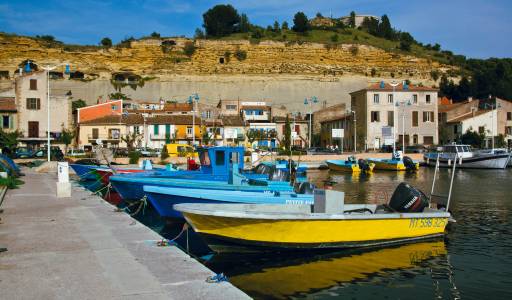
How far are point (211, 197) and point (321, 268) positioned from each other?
508cm

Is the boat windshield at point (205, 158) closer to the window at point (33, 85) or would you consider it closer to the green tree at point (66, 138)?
the green tree at point (66, 138)

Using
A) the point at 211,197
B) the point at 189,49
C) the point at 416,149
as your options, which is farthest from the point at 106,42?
the point at 211,197

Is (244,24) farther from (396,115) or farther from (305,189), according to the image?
(305,189)

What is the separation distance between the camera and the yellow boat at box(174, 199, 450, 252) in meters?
12.1

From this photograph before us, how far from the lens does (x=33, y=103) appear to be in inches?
2547

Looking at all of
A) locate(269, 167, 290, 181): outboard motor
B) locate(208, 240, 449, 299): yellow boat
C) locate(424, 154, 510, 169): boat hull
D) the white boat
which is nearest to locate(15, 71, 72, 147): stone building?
the white boat

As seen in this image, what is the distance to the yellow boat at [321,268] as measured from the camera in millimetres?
10998

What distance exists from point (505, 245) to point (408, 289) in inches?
228

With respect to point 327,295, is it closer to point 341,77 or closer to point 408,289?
point 408,289

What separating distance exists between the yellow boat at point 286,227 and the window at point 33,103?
5815 centimetres

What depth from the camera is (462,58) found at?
140250mm

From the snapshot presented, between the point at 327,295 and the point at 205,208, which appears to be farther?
the point at 205,208

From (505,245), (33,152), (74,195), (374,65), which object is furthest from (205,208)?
(374,65)

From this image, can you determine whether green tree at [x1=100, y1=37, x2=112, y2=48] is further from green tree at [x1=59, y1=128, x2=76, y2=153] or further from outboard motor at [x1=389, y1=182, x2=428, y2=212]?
outboard motor at [x1=389, y1=182, x2=428, y2=212]
